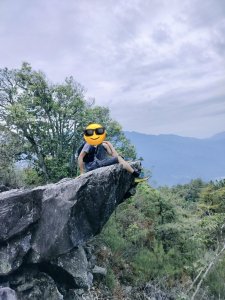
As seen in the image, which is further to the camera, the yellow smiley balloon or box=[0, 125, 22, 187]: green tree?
box=[0, 125, 22, 187]: green tree

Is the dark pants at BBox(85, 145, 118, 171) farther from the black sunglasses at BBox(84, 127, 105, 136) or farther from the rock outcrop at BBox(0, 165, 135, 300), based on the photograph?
the black sunglasses at BBox(84, 127, 105, 136)

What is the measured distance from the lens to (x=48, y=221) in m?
13.9

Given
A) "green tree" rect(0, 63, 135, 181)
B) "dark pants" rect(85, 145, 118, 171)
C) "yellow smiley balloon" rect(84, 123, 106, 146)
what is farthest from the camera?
"green tree" rect(0, 63, 135, 181)

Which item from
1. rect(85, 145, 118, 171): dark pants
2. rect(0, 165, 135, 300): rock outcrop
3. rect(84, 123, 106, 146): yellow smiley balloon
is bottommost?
rect(0, 165, 135, 300): rock outcrop

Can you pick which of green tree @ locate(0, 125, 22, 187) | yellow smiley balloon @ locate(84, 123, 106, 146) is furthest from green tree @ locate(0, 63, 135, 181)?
yellow smiley balloon @ locate(84, 123, 106, 146)

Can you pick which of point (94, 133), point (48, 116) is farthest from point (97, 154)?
point (48, 116)

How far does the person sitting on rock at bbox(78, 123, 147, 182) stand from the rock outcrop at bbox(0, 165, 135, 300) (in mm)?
470

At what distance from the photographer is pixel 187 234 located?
21.5 meters

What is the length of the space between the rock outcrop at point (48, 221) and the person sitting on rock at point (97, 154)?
47 cm

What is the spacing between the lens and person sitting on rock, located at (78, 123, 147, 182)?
399 inches

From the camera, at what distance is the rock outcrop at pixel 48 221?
1347cm

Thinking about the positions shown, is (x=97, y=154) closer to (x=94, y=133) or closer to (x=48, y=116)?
(x=94, y=133)

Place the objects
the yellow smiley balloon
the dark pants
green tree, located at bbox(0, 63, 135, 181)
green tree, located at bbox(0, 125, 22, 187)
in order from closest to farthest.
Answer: the yellow smiley balloon → the dark pants → green tree, located at bbox(0, 125, 22, 187) → green tree, located at bbox(0, 63, 135, 181)

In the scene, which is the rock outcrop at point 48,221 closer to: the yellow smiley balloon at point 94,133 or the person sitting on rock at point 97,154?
the person sitting on rock at point 97,154
